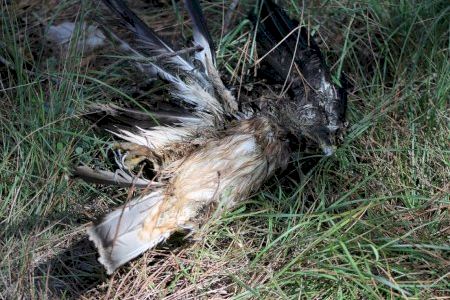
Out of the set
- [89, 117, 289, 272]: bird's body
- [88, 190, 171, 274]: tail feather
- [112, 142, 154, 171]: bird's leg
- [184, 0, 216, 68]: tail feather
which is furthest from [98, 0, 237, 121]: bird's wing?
[88, 190, 171, 274]: tail feather

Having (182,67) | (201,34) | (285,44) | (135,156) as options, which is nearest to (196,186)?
(135,156)

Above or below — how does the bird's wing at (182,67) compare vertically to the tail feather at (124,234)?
above

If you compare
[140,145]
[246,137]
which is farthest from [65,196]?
[246,137]

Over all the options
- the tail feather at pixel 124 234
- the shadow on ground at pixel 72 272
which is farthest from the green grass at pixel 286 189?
the tail feather at pixel 124 234

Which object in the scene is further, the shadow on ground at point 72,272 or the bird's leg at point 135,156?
the bird's leg at point 135,156

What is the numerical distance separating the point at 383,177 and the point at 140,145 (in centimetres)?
78

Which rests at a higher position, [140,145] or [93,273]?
[140,145]

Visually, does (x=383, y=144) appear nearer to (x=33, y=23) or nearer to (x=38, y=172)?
(x=38, y=172)

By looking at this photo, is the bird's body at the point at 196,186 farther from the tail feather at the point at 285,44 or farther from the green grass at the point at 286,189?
the tail feather at the point at 285,44

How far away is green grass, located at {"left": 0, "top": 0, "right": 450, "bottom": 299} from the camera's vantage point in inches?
80.3

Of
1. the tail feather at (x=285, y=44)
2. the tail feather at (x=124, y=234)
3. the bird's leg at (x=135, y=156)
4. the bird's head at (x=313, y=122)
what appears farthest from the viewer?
the tail feather at (x=285, y=44)

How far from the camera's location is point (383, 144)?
8.13 ft

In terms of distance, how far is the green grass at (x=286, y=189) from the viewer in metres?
2.04

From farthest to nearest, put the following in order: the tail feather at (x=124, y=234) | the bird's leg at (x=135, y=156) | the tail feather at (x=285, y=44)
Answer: the tail feather at (x=285, y=44) < the bird's leg at (x=135, y=156) < the tail feather at (x=124, y=234)
